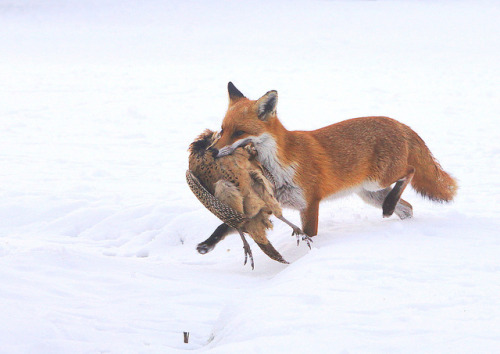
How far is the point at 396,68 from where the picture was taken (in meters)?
21.3

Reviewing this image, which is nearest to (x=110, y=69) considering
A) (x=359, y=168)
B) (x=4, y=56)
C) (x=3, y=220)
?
(x=4, y=56)

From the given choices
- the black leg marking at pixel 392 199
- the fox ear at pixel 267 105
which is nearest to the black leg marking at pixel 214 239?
the fox ear at pixel 267 105

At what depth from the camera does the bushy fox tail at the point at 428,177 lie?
6219mm

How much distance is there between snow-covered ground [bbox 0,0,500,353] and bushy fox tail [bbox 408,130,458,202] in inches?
11.0

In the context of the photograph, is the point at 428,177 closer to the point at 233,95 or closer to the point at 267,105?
the point at 267,105

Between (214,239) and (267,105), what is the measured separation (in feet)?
4.51

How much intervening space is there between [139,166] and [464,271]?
7.20m

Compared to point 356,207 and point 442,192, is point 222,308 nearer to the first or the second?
point 442,192

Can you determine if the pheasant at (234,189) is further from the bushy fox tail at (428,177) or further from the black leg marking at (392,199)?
the bushy fox tail at (428,177)

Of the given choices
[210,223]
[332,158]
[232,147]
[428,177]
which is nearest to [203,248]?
[232,147]

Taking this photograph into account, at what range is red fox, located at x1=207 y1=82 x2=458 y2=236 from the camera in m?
5.38

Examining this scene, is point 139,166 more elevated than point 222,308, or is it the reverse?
point 222,308

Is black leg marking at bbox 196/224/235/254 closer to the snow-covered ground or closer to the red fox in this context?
the red fox

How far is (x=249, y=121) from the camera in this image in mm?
5348
